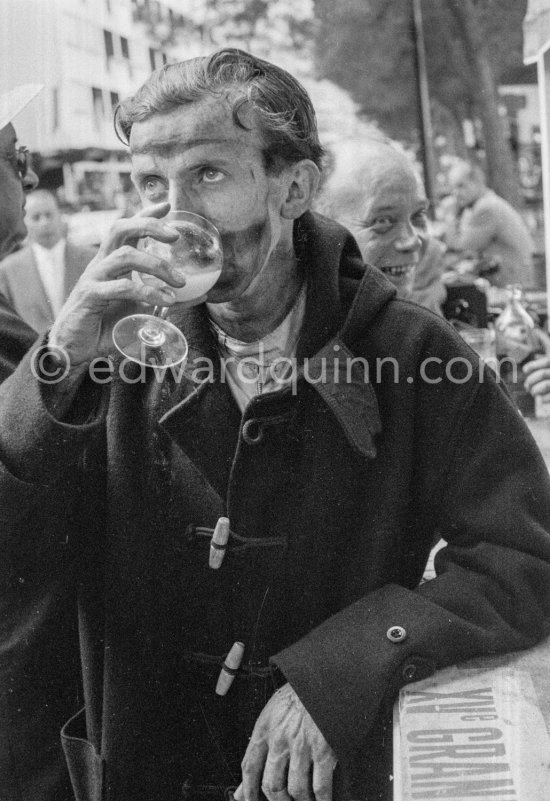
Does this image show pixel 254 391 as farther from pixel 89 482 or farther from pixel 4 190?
pixel 4 190

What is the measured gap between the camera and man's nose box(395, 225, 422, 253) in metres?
3.89

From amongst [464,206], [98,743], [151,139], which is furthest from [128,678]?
[464,206]

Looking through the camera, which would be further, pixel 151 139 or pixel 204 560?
pixel 204 560

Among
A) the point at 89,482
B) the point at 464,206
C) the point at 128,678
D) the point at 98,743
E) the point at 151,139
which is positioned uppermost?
the point at 151,139

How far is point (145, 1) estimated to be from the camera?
26.4 ft

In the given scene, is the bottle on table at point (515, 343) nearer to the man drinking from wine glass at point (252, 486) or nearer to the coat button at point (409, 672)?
the man drinking from wine glass at point (252, 486)

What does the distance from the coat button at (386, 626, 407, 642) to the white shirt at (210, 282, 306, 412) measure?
0.62 m

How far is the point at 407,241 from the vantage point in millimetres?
3902

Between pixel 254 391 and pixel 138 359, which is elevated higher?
pixel 138 359

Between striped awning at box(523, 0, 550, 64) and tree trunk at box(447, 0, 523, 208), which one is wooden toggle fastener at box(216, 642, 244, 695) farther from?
tree trunk at box(447, 0, 523, 208)

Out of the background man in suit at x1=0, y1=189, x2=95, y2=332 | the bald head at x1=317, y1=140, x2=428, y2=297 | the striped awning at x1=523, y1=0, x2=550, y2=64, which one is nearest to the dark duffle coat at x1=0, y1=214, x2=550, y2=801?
the bald head at x1=317, y1=140, x2=428, y2=297

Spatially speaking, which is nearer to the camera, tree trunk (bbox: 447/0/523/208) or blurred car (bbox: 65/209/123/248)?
blurred car (bbox: 65/209/123/248)

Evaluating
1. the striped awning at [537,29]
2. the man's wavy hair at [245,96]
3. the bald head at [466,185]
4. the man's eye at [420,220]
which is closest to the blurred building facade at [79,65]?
the man's eye at [420,220]

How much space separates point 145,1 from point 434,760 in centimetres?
753
